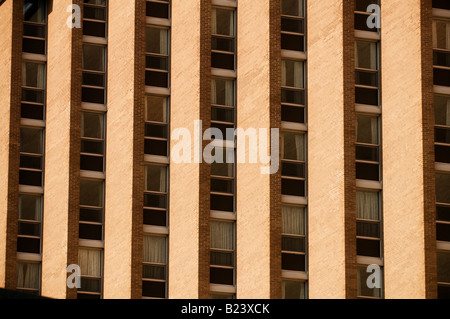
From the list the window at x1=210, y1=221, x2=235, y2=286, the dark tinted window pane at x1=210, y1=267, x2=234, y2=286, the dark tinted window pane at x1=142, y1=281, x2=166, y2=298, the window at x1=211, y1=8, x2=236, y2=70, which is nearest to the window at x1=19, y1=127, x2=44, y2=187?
the dark tinted window pane at x1=142, y1=281, x2=166, y2=298

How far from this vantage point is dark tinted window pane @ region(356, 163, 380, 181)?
5141 centimetres

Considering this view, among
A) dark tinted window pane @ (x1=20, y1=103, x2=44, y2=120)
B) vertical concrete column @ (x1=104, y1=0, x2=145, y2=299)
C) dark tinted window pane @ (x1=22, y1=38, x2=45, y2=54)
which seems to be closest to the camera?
vertical concrete column @ (x1=104, y1=0, x2=145, y2=299)

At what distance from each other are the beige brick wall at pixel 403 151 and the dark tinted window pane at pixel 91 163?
11694 millimetres

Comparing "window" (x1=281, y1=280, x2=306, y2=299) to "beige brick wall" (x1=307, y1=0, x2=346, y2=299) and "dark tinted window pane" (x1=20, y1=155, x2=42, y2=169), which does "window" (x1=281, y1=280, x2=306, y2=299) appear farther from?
"dark tinted window pane" (x1=20, y1=155, x2=42, y2=169)

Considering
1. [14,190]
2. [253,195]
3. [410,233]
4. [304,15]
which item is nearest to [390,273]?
[410,233]

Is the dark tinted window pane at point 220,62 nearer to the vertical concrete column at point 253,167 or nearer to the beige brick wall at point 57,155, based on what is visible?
the vertical concrete column at point 253,167

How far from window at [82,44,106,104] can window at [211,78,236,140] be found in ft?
15.6

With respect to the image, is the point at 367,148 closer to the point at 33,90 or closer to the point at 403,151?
the point at 403,151

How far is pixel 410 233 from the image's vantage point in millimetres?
49031

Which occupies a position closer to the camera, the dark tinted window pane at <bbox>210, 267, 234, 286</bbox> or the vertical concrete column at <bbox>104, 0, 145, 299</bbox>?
the dark tinted window pane at <bbox>210, 267, 234, 286</bbox>

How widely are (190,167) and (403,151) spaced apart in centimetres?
845

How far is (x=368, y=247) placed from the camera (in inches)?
1992

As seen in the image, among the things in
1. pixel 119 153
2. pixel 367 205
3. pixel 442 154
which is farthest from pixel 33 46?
pixel 442 154
